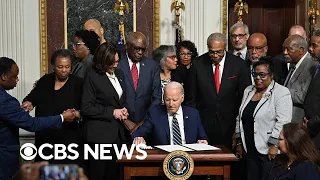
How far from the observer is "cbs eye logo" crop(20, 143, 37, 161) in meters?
6.65

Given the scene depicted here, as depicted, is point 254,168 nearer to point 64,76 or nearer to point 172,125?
point 172,125

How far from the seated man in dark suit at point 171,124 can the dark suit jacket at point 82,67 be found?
3.77ft

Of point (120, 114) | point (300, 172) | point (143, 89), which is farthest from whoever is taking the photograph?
point (143, 89)

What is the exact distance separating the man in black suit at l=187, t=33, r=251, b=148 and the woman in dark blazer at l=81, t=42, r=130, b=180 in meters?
0.86

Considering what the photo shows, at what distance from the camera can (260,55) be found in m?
6.79

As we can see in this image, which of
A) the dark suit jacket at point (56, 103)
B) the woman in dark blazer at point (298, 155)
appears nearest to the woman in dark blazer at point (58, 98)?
the dark suit jacket at point (56, 103)

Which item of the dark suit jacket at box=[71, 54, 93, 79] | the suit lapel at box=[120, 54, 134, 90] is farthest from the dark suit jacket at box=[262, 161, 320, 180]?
the dark suit jacket at box=[71, 54, 93, 79]

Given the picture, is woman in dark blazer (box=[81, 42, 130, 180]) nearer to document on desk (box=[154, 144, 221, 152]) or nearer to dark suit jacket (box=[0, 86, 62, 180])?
dark suit jacket (box=[0, 86, 62, 180])

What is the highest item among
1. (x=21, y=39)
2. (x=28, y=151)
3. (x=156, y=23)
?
(x=156, y=23)

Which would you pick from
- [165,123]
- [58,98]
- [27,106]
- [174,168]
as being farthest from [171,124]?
[27,106]

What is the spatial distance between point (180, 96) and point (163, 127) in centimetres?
31

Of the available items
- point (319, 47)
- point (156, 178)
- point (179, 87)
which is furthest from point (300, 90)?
point (156, 178)

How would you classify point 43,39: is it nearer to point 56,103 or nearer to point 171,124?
point 56,103

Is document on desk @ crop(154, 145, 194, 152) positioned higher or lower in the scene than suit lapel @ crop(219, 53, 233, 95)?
lower
